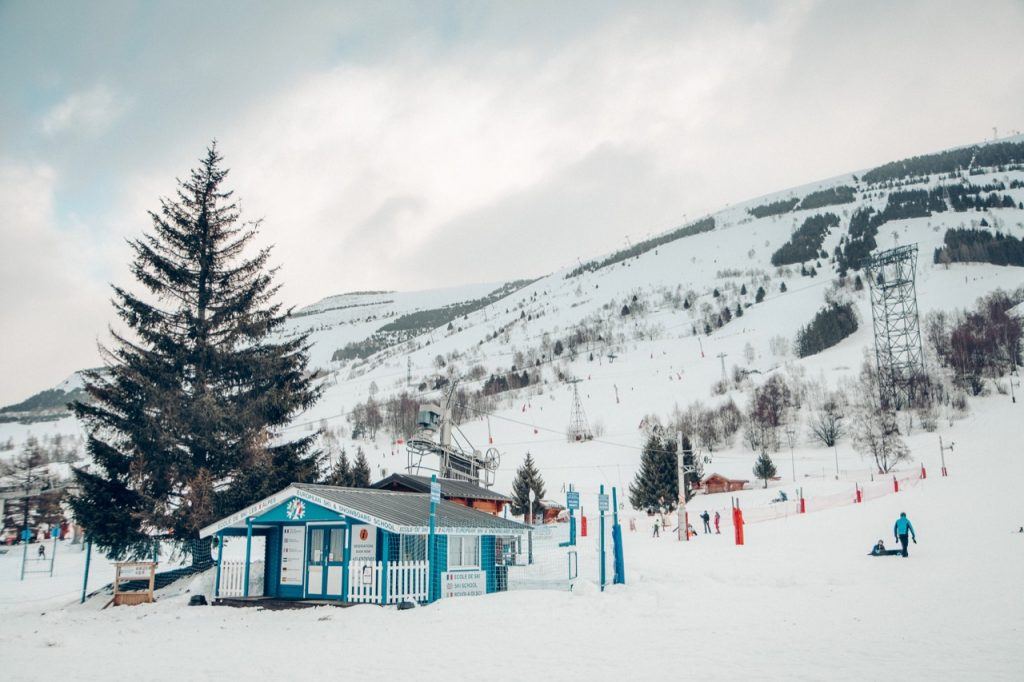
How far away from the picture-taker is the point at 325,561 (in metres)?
17.6

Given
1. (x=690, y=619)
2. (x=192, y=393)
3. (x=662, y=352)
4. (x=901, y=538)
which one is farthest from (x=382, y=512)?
(x=662, y=352)

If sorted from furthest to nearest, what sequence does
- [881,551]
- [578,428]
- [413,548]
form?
1. [578,428]
2. [881,551]
3. [413,548]

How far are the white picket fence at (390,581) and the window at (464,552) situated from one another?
2302mm

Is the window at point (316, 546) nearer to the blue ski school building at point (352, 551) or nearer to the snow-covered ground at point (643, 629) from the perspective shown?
the blue ski school building at point (352, 551)

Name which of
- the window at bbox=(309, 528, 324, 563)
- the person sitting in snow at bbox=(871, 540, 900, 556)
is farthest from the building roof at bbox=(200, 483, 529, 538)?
the person sitting in snow at bbox=(871, 540, 900, 556)

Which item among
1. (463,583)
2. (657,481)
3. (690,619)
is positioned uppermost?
(657,481)

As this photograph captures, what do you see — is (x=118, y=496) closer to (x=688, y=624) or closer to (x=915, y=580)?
(x=688, y=624)

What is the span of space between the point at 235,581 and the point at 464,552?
6495 millimetres

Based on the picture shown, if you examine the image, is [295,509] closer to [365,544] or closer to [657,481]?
[365,544]

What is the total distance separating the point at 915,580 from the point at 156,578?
75.2 ft

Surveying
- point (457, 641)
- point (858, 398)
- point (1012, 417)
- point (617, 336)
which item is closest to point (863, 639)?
point (457, 641)

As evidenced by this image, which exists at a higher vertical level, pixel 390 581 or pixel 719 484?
pixel 719 484

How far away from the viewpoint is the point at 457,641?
11891 millimetres

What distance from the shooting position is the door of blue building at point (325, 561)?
1727cm
